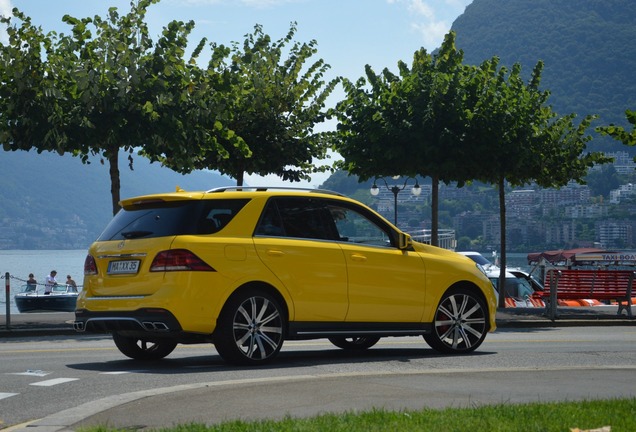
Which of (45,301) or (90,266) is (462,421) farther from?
(45,301)

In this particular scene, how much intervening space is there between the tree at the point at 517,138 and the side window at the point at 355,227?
16.7 m

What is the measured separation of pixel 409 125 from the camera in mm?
30750

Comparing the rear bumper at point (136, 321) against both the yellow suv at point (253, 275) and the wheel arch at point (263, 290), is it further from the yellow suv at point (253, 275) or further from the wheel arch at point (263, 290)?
the wheel arch at point (263, 290)

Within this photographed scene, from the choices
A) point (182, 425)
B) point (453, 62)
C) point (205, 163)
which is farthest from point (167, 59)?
point (182, 425)

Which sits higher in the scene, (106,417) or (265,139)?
(265,139)

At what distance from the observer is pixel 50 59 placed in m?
25.9

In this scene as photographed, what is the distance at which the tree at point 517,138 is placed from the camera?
100 ft

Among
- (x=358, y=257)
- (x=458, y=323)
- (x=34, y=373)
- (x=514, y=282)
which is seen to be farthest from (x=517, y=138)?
(x=514, y=282)

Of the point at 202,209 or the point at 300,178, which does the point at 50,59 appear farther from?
the point at 202,209

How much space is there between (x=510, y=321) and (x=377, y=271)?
1080 cm

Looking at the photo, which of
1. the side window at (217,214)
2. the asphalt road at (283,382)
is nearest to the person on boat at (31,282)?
the asphalt road at (283,382)

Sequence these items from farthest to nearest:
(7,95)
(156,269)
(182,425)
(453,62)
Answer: (453,62) → (7,95) → (156,269) → (182,425)

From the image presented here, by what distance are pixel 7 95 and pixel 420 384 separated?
16.4 m

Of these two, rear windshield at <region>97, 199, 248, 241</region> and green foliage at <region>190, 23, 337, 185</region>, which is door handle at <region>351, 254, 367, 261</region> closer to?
rear windshield at <region>97, 199, 248, 241</region>
